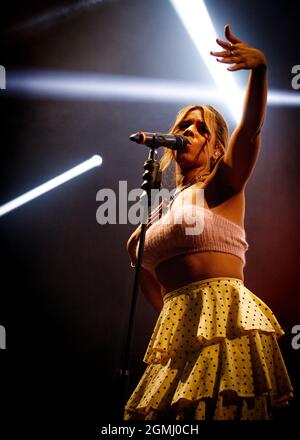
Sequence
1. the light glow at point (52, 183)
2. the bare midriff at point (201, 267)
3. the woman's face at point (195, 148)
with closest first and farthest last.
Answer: the bare midriff at point (201, 267), the woman's face at point (195, 148), the light glow at point (52, 183)

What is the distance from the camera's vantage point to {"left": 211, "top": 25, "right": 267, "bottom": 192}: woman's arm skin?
113 centimetres

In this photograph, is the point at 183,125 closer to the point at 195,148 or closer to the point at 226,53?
the point at 195,148

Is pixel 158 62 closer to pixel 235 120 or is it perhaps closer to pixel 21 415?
pixel 235 120

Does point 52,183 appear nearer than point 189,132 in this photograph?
No

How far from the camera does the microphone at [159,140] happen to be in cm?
128

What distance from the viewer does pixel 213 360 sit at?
1115 mm

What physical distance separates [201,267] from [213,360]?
0.25 meters

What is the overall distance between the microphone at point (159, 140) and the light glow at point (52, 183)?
1.20 meters

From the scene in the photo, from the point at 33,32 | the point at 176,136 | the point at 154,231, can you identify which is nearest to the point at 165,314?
the point at 154,231

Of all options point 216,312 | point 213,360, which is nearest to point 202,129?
point 216,312

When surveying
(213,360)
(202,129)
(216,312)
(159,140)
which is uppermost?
(202,129)

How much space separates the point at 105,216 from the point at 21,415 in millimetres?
1044

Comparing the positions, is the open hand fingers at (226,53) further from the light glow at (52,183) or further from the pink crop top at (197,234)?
the light glow at (52,183)

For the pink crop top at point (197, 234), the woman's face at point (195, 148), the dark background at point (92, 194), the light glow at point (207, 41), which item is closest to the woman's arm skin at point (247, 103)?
the pink crop top at point (197, 234)
